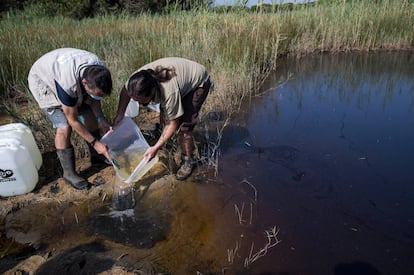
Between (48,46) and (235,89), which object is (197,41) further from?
(48,46)

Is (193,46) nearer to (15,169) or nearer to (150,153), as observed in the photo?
(150,153)

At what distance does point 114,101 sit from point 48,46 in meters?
2.25

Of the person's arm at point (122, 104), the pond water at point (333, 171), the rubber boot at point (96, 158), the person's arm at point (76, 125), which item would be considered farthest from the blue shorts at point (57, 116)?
the pond water at point (333, 171)

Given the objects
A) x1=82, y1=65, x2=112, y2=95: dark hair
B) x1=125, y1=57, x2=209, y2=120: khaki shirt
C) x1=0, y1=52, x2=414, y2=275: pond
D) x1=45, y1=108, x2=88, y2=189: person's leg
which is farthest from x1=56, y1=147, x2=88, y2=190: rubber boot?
x1=125, y1=57, x2=209, y2=120: khaki shirt

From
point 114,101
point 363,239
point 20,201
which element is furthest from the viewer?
point 114,101

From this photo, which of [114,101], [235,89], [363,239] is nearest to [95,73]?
[114,101]

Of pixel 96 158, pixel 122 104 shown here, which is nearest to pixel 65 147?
pixel 96 158

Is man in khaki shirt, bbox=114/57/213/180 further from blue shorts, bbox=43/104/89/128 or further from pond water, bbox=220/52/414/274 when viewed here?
pond water, bbox=220/52/414/274

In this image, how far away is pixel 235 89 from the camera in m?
4.49

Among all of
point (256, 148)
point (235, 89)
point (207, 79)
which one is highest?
point (207, 79)

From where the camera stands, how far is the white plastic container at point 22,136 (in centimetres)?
252

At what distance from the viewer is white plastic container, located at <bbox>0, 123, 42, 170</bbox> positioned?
2520 mm

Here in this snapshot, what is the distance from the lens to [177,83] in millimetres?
2375

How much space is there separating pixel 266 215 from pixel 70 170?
69.6 inches
